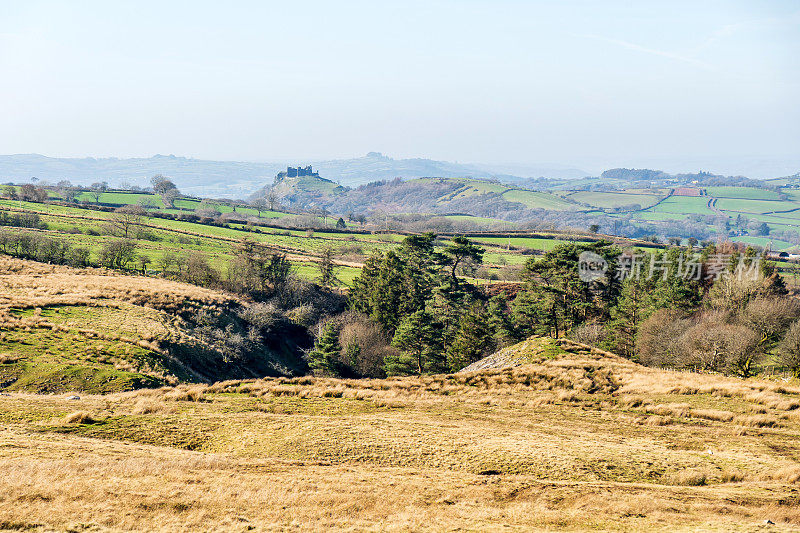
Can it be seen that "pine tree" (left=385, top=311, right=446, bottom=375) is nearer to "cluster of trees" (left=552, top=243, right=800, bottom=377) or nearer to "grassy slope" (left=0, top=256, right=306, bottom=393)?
"grassy slope" (left=0, top=256, right=306, bottom=393)

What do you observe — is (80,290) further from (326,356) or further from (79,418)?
(79,418)

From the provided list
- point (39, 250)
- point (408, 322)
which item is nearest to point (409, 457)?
point (408, 322)

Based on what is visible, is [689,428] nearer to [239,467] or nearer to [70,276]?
[239,467]

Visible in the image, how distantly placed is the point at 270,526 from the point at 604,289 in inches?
2556

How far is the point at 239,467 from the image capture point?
18.3 meters

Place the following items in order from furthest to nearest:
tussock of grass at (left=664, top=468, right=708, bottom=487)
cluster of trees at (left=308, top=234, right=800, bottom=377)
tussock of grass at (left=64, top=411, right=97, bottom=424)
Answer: cluster of trees at (left=308, top=234, right=800, bottom=377)
tussock of grass at (left=64, top=411, right=97, bottom=424)
tussock of grass at (left=664, top=468, right=708, bottom=487)

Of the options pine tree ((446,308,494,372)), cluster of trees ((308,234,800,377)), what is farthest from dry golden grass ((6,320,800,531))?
pine tree ((446,308,494,372))

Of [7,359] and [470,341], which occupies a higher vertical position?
[7,359]

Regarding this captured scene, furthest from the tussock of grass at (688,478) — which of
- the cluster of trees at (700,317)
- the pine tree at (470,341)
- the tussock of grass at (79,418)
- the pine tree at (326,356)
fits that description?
the pine tree at (326,356)

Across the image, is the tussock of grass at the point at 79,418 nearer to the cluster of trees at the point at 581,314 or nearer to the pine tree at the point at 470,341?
the cluster of trees at the point at 581,314

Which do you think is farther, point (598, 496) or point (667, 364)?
point (667, 364)

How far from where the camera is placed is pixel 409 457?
2027cm

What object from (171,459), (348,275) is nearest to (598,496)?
(171,459)

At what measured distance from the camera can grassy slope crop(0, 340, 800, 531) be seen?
47.2 ft
